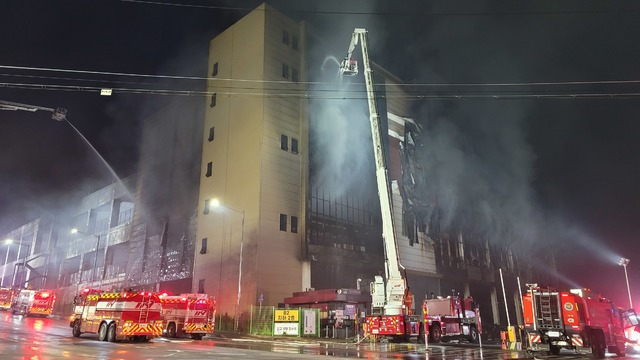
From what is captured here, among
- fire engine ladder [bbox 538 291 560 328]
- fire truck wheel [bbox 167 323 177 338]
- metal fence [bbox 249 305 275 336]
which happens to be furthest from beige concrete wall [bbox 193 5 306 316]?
fire engine ladder [bbox 538 291 560 328]

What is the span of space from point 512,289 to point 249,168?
1806 inches

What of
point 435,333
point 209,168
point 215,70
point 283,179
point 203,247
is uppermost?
point 215,70

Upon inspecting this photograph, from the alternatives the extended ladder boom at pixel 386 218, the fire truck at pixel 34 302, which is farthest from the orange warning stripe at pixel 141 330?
the fire truck at pixel 34 302

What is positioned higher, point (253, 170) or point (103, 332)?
point (253, 170)

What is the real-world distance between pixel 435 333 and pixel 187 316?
12951 millimetres

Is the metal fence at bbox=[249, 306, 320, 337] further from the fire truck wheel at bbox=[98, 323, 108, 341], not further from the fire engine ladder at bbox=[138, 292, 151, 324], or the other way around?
the fire truck wheel at bbox=[98, 323, 108, 341]

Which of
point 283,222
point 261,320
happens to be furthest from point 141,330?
point 283,222

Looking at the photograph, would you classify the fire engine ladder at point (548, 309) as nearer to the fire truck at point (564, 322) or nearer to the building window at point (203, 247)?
the fire truck at point (564, 322)

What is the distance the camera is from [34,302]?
3928 cm

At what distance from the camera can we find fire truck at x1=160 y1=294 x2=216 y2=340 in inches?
879

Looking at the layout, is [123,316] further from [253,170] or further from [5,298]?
[5,298]

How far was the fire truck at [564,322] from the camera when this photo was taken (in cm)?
1460

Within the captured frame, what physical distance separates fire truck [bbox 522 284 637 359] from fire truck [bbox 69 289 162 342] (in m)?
15.1

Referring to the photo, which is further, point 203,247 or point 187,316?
point 203,247
